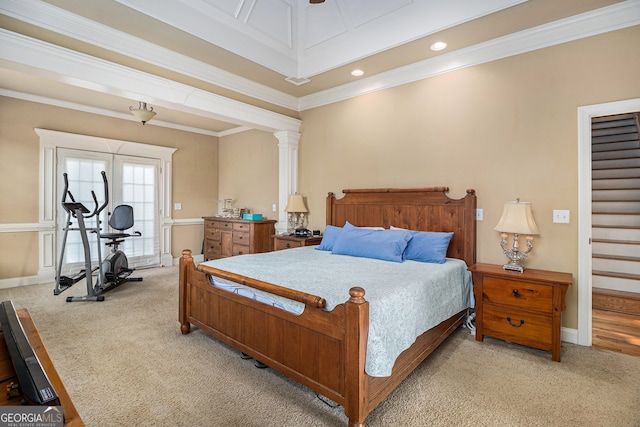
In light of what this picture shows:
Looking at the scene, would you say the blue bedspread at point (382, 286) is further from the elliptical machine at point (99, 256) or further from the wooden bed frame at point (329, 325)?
the elliptical machine at point (99, 256)

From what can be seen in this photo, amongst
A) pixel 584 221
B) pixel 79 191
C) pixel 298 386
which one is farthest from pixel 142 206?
pixel 584 221

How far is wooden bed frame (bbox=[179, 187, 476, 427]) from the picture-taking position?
5.48 ft

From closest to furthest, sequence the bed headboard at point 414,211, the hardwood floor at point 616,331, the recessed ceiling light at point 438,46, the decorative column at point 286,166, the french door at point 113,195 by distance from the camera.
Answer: the hardwood floor at point 616,331
the recessed ceiling light at point 438,46
the bed headboard at point 414,211
the decorative column at point 286,166
the french door at point 113,195

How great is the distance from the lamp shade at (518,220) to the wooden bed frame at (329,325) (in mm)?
440

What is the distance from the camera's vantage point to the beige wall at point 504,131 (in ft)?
9.03

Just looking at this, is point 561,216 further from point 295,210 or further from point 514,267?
point 295,210

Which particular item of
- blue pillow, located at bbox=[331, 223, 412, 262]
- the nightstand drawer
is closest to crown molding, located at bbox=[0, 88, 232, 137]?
the nightstand drawer

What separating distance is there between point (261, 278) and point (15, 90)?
478 cm

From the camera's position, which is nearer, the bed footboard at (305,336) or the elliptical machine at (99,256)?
the bed footboard at (305,336)

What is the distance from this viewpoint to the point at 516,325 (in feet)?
8.66

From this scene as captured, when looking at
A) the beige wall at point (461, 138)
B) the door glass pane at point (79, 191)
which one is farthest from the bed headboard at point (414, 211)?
the door glass pane at point (79, 191)

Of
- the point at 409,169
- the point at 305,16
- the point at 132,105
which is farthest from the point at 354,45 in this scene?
the point at 132,105

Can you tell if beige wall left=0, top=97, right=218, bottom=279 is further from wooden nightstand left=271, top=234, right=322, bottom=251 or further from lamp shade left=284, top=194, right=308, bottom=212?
wooden nightstand left=271, top=234, right=322, bottom=251

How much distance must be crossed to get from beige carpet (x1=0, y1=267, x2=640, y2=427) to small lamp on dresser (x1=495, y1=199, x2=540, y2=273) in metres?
0.75
